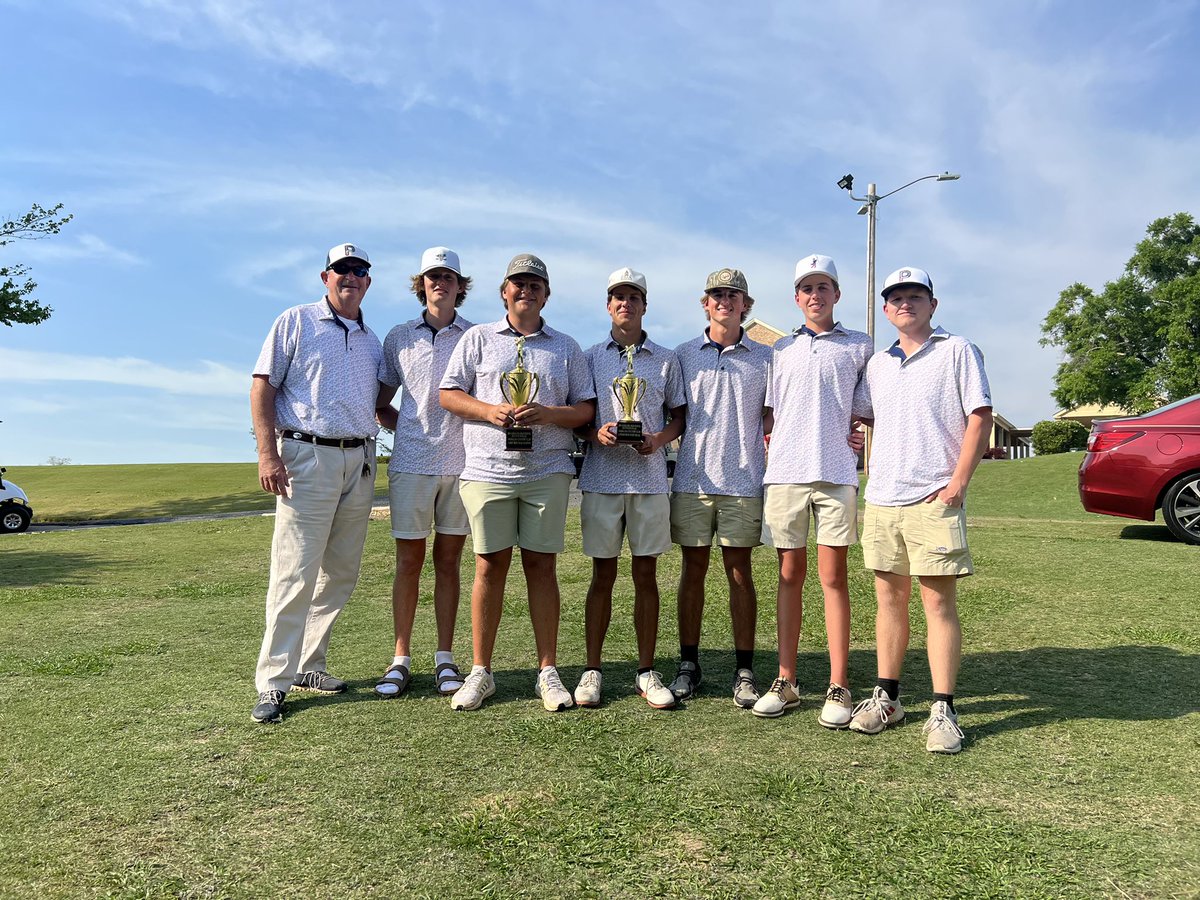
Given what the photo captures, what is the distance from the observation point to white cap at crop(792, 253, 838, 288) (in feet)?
14.5

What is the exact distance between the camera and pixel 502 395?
14.7 ft

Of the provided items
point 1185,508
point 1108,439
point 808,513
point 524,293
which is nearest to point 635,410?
point 524,293

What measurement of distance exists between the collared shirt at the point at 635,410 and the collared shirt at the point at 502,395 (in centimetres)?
11

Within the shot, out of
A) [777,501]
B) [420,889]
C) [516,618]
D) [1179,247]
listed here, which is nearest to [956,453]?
[777,501]

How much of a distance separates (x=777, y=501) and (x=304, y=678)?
275 cm

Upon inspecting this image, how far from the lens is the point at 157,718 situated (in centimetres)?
419

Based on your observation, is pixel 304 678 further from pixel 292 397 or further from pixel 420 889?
pixel 420 889

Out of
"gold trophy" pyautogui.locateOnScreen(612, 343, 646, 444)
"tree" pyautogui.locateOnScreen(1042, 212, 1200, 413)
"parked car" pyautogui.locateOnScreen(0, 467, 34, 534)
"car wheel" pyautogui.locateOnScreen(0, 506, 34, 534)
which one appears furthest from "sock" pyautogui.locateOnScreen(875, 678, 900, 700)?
"tree" pyautogui.locateOnScreen(1042, 212, 1200, 413)

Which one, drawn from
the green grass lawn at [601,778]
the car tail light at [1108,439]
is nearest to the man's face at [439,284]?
the green grass lawn at [601,778]

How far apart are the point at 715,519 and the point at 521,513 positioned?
41.0 inches

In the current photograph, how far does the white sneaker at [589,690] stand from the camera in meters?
4.32

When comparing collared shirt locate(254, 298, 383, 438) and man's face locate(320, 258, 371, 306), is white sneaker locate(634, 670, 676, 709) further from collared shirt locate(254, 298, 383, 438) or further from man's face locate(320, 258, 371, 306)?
man's face locate(320, 258, 371, 306)

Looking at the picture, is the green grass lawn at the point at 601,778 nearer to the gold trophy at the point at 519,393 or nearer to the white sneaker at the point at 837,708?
the white sneaker at the point at 837,708

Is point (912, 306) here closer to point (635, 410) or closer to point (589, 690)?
point (635, 410)
